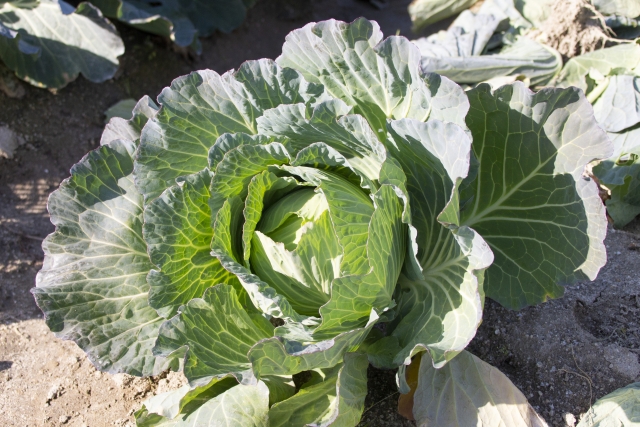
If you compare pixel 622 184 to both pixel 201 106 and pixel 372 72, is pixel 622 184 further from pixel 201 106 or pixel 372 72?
pixel 201 106

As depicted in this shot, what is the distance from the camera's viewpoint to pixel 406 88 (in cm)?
223

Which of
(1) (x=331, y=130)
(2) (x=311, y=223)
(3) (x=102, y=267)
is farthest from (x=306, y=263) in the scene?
(3) (x=102, y=267)

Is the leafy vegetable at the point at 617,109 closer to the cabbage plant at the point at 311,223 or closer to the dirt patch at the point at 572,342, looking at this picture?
the dirt patch at the point at 572,342

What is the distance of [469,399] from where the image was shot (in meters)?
2.24

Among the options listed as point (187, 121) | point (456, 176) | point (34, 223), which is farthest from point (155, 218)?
point (34, 223)

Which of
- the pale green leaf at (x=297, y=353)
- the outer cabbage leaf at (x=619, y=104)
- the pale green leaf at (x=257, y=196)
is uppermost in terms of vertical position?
the pale green leaf at (x=257, y=196)

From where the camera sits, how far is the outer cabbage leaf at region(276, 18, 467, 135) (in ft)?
6.98

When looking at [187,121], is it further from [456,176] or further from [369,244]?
[456,176]

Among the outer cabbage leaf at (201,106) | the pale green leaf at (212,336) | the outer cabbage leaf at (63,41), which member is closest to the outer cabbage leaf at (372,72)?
the outer cabbage leaf at (201,106)

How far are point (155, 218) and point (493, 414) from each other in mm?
1486

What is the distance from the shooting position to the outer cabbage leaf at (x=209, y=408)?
2096 millimetres

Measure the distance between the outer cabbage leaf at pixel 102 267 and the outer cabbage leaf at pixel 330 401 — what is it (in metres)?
0.56

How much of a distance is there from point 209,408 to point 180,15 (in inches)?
138

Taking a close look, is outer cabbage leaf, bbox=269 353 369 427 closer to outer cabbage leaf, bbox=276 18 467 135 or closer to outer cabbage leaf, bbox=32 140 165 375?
outer cabbage leaf, bbox=32 140 165 375
